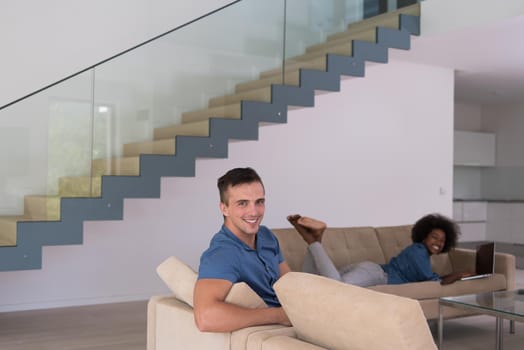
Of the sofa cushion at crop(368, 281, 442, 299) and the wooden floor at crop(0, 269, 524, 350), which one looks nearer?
the sofa cushion at crop(368, 281, 442, 299)

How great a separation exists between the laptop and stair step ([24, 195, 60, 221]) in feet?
10.5

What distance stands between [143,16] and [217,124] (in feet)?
5.91

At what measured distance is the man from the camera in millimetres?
2148

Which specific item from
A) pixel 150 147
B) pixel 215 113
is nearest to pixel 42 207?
pixel 150 147

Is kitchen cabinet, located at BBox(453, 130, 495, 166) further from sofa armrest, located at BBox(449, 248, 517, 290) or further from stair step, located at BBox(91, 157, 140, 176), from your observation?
stair step, located at BBox(91, 157, 140, 176)

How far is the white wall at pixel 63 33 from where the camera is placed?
579cm

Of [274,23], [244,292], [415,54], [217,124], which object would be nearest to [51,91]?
[217,124]

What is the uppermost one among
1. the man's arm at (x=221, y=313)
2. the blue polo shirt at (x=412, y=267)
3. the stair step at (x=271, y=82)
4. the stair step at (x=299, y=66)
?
the stair step at (x=299, y=66)

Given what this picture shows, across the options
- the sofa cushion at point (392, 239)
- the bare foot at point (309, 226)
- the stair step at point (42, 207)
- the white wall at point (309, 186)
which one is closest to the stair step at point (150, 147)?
the stair step at point (42, 207)

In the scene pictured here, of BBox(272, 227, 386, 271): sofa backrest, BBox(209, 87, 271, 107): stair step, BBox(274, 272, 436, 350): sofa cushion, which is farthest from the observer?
BBox(209, 87, 271, 107): stair step

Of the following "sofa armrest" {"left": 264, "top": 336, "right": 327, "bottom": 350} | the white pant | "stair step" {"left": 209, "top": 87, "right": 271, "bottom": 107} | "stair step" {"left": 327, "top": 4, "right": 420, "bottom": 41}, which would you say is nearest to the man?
"sofa armrest" {"left": 264, "top": 336, "right": 327, "bottom": 350}

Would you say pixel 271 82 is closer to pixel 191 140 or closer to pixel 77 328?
pixel 191 140

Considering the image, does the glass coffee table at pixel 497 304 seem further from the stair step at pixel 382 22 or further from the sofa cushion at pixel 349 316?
the stair step at pixel 382 22

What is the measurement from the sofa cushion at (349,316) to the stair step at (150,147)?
10.6 ft
